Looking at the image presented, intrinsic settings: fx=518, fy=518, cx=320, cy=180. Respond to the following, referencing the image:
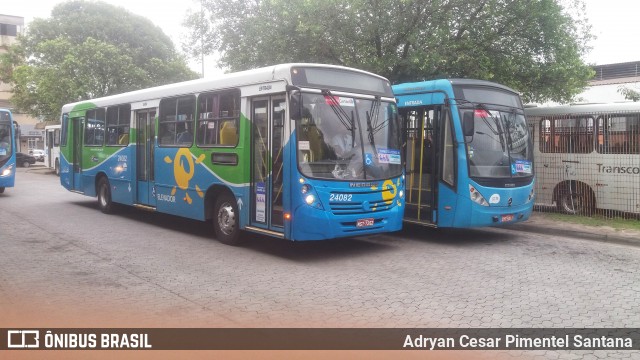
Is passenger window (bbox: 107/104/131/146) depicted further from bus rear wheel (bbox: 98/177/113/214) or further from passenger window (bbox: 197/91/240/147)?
passenger window (bbox: 197/91/240/147)

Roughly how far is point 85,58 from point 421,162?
25222mm

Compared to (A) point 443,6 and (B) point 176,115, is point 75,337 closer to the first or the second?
(B) point 176,115

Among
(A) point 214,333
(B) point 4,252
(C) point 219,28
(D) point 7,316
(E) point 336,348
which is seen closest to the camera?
(E) point 336,348

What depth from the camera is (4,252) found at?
8.57 m

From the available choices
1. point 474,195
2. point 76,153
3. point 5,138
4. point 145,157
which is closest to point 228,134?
point 145,157

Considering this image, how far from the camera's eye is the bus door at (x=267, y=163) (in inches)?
322

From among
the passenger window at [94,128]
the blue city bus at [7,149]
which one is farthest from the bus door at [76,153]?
the blue city bus at [7,149]

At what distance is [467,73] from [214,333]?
38.7 ft

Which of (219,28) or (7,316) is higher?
(219,28)

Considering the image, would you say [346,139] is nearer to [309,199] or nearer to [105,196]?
[309,199]

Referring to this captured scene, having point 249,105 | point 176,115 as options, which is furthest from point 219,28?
point 249,105

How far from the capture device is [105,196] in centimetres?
1380

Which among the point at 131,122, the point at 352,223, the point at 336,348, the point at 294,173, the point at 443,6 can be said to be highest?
the point at 443,6

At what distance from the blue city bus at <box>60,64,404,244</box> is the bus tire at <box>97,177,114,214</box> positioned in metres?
3.19
